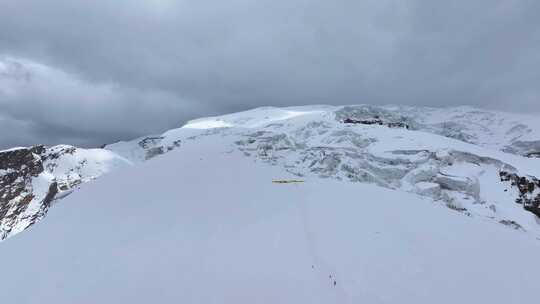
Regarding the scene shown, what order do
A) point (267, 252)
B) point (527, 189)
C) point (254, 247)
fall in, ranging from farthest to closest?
point (527, 189) < point (254, 247) < point (267, 252)

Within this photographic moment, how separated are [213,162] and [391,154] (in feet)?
199

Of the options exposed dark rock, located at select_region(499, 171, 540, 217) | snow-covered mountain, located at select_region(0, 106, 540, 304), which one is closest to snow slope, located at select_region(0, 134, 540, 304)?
snow-covered mountain, located at select_region(0, 106, 540, 304)

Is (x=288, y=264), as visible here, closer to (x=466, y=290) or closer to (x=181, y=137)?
(x=466, y=290)

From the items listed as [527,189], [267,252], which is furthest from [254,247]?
[527,189]

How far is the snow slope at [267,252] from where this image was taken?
7582 millimetres

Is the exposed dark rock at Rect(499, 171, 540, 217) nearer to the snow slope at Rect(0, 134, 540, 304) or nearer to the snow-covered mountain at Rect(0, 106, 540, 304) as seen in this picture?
the snow-covered mountain at Rect(0, 106, 540, 304)

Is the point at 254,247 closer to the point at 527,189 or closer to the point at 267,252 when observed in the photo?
the point at 267,252

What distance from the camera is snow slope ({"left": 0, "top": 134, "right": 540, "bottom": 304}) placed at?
758cm

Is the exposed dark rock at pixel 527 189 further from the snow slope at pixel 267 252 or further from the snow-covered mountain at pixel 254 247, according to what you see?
the snow slope at pixel 267 252

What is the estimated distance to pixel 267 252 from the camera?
9.09m

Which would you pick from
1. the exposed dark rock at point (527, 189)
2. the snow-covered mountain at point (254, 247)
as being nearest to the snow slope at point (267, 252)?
the snow-covered mountain at point (254, 247)

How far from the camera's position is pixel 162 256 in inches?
378

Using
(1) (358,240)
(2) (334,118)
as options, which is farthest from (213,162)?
(2) (334,118)

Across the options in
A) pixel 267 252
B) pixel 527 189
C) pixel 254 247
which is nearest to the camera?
pixel 267 252
